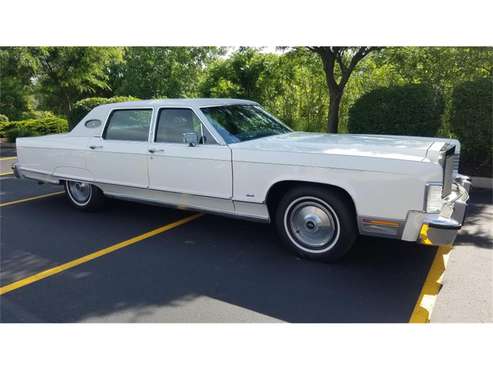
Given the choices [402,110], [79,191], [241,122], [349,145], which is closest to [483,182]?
[402,110]

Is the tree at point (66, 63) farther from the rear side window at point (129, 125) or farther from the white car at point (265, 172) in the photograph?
the rear side window at point (129, 125)

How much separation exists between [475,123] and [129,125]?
6.57 metres

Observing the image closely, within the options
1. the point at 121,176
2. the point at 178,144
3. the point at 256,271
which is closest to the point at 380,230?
the point at 256,271

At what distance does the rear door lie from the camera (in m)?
5.18

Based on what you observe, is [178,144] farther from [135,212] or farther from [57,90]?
[57,90]

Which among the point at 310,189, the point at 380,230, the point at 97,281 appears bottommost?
the point at 97,281

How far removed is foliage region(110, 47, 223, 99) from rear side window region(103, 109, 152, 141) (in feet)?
65.7

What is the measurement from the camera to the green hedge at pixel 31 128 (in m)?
16.5

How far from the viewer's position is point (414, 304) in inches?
131

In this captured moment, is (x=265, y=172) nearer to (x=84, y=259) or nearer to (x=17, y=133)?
(x=84, y=259)

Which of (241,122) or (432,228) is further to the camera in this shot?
(241,122)

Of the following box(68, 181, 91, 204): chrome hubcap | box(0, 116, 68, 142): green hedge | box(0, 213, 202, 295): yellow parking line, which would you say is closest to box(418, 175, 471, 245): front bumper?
box(0, 213, 202, 295): yellow parking line

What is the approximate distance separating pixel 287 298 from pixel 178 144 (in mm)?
2360

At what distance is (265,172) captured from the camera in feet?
13.8
